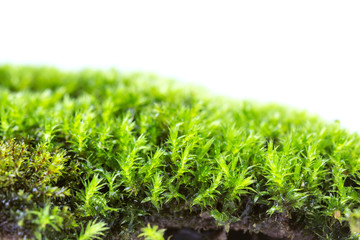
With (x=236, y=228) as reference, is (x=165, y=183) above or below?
above

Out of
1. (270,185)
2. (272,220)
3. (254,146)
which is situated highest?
(254,146)

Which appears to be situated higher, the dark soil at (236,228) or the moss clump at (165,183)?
the moss clump at (165,183)

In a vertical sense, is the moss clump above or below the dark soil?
above

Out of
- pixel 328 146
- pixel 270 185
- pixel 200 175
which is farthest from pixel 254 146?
pixel 328 146

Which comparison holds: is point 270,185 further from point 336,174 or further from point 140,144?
point 140,144

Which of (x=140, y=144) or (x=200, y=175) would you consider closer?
(x=200, y=175)

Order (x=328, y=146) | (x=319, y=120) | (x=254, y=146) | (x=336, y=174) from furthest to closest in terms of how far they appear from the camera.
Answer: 1. (x=319, y=120)
2. (x=328, y=146)
3. (x=254, y=146)
4. (x=336, y=174)

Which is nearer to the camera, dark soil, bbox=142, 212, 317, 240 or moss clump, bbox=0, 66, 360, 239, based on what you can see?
moss clump, bbox=0, 66, 360, 239

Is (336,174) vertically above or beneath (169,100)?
beneath

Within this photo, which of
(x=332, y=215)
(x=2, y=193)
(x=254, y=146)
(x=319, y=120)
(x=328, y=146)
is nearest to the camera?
(x=2, y=193)

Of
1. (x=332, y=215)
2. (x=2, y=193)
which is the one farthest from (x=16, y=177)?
(x=332, y=215)

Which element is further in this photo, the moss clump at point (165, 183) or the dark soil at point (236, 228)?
the dark soil at point (236, 228)
